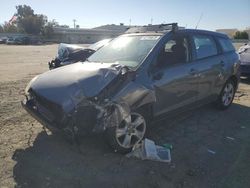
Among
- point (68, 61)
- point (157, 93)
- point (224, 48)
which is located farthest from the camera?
point (68, 61)

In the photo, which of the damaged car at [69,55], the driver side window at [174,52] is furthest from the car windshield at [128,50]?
the damaged car at [69,55]

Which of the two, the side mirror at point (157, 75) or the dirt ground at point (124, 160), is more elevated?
the side mirror at point (157, 75)

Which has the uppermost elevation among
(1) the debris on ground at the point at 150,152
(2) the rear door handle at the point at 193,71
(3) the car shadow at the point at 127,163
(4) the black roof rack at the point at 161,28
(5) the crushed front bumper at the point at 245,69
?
(4) the black roof rack at the point at 161,28

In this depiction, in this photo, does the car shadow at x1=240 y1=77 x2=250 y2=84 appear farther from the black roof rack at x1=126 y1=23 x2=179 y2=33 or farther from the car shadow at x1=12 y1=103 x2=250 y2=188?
the black roof rack at x1=126 y1=23 x2=179 y2=33

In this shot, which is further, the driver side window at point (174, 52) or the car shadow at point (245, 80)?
the car shadow at point (245, 80)

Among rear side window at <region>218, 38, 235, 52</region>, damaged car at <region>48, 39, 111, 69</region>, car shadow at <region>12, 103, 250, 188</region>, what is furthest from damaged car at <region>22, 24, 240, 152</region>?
damaged car at <region>48, 39, 111, 69</region>

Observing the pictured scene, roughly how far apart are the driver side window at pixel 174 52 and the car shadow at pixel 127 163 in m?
1.26

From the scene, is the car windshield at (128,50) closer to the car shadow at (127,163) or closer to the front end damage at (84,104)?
the front end damage at (84,104)

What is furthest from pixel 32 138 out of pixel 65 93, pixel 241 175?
pixel 241 175

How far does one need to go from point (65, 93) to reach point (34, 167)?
1.08 m

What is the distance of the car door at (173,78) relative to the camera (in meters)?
4.80

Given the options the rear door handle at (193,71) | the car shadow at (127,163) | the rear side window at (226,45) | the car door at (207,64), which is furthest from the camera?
the rear side window at (226,45)

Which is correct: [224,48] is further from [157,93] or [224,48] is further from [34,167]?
[34,167]

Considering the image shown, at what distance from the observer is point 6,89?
28.5ft
